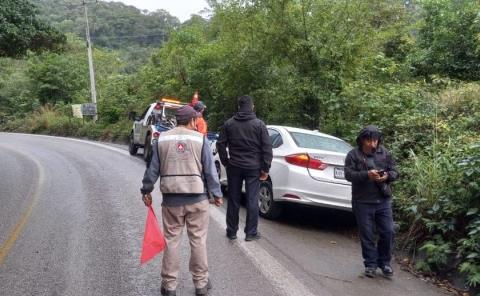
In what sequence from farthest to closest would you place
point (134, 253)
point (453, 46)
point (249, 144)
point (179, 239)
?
point (453, 46), point (249, 144), point (134, 253), point (179, 239)

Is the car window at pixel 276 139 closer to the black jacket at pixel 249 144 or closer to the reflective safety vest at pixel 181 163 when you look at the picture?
the black jacket at pixel 249 144

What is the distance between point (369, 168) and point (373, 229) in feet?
2.42

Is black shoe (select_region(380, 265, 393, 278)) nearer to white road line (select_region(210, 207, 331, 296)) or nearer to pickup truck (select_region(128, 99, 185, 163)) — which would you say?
white road line (select_region(210, 207, 331, 296))

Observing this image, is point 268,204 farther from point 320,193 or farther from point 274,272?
point 274,272

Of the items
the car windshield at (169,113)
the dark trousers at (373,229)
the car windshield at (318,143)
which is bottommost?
the dark trousers at (373,229)

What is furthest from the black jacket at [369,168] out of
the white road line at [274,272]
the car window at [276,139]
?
the car window at [276,139]

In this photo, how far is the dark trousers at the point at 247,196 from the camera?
23.6 ft

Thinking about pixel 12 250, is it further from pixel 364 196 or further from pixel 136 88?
pixel 136 88

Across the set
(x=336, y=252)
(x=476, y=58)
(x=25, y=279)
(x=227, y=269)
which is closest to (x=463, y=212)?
(x=336, y=252)

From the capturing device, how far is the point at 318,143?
28.6 ft

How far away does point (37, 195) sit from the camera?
11.0m

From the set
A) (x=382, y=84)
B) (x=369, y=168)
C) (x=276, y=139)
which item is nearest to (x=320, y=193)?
(x=276, y=139)

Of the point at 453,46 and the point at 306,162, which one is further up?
the point at 453,46

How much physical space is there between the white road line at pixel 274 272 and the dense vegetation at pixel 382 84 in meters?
1.74
